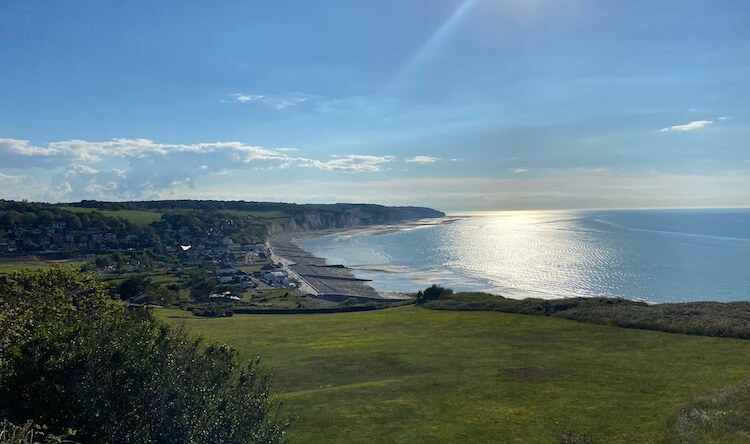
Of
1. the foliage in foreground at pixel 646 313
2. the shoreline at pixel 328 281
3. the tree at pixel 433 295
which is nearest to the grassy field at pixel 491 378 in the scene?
the foliage in foreground at pixel 646 313

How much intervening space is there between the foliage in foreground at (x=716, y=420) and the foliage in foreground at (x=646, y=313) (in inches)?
696

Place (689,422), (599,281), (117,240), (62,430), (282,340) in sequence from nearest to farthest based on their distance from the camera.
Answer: (62,430), (689,422), (282,340), (599,281), (117,240)

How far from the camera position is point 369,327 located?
51.6m

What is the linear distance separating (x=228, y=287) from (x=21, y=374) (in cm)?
9234

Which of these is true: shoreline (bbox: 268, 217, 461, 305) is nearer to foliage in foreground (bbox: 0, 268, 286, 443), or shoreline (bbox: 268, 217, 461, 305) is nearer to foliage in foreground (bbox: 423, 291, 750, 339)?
foliage in foreground (bbox: 423, 291, 750, 339)

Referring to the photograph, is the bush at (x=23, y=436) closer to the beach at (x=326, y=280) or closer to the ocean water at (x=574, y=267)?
the beach at (x=326, y=280)

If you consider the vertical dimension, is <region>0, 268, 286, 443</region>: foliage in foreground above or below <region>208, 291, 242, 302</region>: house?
above

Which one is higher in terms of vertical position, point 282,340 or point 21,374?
point 21,374

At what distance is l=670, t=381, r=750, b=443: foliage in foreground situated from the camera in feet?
67.2

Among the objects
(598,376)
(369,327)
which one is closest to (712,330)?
(598,376)

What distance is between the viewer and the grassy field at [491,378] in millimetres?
22953

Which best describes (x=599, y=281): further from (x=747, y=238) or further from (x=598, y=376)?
(x=747, y=238)

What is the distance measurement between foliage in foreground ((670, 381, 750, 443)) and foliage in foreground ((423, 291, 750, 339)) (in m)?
17.7

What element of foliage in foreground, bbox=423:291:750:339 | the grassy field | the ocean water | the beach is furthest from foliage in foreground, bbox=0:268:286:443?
the ocean water
